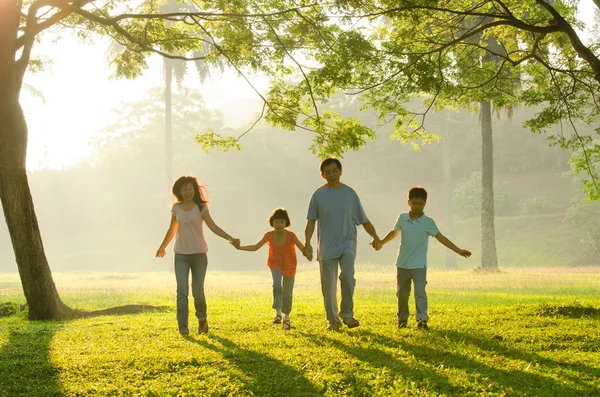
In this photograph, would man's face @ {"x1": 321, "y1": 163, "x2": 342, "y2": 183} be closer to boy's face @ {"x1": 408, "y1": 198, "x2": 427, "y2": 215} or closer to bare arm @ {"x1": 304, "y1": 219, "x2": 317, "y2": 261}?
bare arm @ {"x1": 304, "y1": 219, "x2": 317, "y2": 261}

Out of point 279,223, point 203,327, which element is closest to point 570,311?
point 279,223

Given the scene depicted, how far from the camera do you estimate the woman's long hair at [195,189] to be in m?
8.60

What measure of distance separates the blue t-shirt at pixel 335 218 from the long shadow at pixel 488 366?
45.1 inches

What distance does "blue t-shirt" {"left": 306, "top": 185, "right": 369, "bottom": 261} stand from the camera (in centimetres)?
853

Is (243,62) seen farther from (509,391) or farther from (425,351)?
(509,391)

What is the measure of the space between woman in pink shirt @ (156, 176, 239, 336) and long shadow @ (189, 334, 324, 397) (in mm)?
899

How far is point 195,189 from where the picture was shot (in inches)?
341

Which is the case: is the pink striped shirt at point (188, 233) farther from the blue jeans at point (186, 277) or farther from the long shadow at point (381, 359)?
the long shadow at point (381, 359)

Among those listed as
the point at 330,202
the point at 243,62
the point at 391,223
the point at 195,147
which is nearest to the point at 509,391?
the point at 330,202

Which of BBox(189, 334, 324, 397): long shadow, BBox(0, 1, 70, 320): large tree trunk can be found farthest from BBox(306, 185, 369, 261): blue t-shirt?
BBox(0, 1, 70, 320): large tree trunk

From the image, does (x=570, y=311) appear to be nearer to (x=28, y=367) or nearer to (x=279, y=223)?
Answer: (x=279, y=223)

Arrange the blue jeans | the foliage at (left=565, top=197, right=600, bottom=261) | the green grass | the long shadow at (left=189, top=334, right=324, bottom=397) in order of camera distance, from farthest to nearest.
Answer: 1. the foliage at (left=565, top=197, right=600, bottom=261)
2. the blue jeans
3. the green grass
4. the long shadow at (left=189, top=334, right=324, bottom=397)

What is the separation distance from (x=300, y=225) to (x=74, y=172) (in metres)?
29.9

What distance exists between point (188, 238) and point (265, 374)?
8.67 feet
